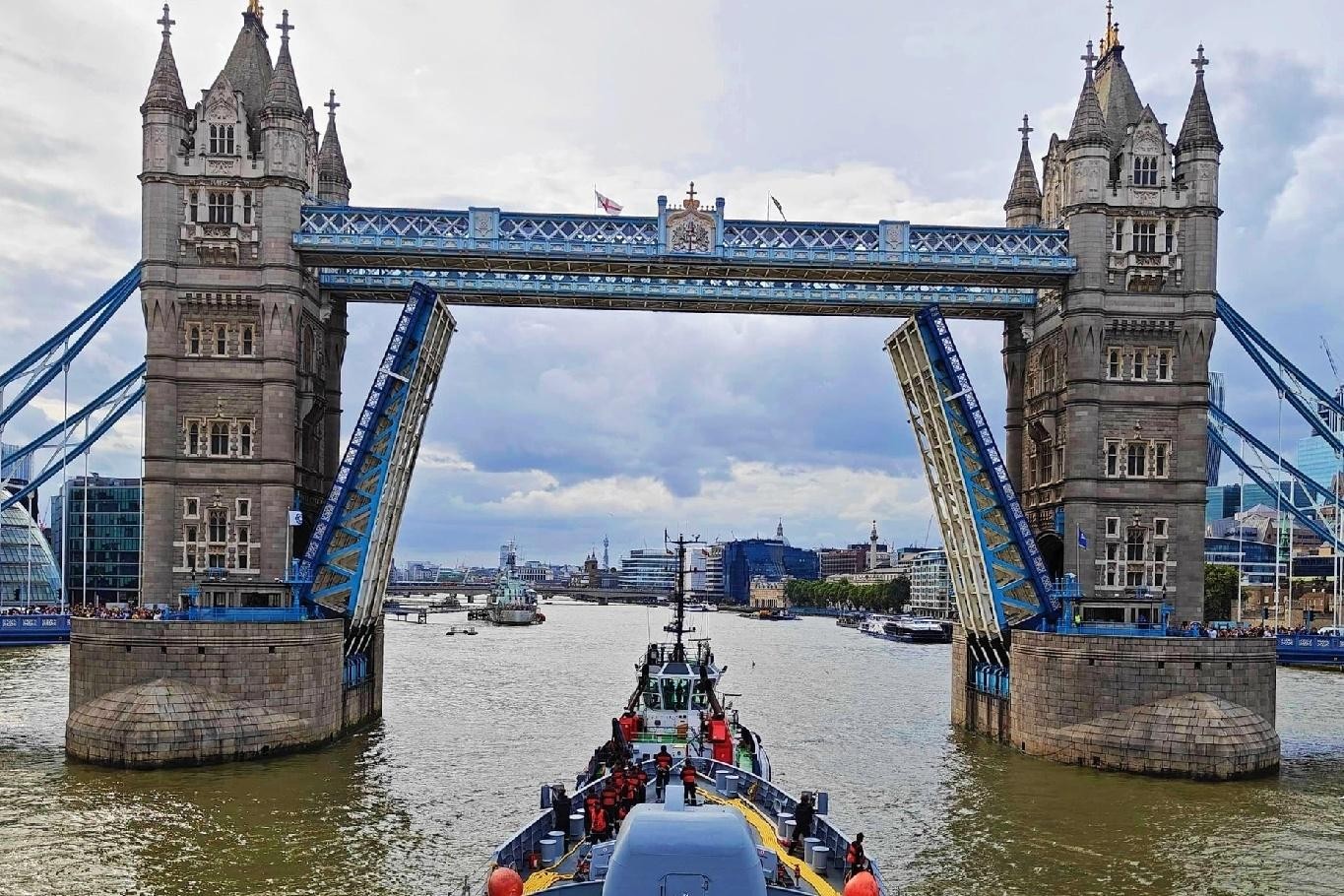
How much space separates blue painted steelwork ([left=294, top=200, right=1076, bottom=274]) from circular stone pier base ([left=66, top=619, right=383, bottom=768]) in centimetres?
1562

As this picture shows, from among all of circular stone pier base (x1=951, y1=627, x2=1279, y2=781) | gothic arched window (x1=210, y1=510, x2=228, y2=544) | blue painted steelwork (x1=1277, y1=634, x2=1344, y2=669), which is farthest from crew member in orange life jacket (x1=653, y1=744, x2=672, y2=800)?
blue painted steelwork (x1=1277, y1=634, x2=1344, y2=669)

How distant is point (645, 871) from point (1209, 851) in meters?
22.9

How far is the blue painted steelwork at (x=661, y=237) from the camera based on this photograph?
157 feet

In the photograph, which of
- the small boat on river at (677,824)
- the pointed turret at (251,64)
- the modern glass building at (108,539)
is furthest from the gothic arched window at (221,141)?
the modern glass building at (108,539)

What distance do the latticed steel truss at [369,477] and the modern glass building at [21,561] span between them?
78258mm

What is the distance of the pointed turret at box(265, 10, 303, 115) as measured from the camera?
47031 millimetres

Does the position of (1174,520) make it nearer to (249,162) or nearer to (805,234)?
(805,234)

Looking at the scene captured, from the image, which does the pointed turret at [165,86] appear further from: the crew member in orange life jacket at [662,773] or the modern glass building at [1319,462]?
the modern glass building at [1319,462]

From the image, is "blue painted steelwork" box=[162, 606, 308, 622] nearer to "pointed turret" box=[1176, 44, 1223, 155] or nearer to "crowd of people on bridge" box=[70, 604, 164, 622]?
"crowd of people on bridge" box=[70, 604, 164, 622]

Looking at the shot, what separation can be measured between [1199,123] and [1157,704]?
22782 mm

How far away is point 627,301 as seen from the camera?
51031 millimetres

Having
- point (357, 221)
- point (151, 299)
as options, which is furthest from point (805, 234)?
point (151, 299)

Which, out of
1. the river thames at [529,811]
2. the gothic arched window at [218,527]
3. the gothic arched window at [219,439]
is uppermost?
the gothic arched window at [219,439]

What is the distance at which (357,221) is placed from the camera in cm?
4791
